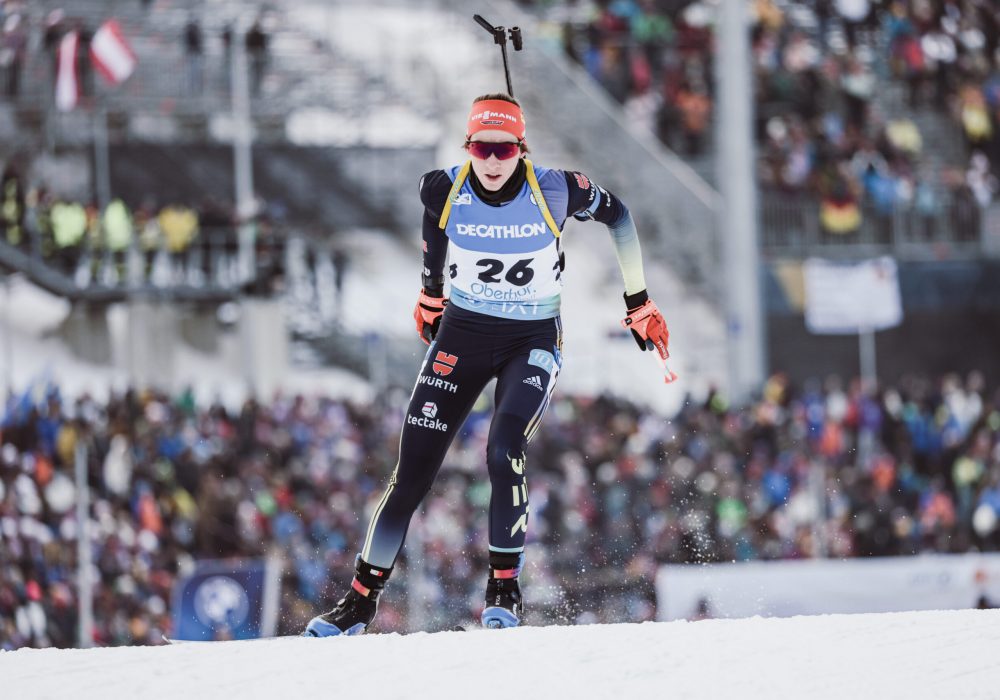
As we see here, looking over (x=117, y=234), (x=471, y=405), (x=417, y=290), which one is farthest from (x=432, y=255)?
(x=417, y=290)

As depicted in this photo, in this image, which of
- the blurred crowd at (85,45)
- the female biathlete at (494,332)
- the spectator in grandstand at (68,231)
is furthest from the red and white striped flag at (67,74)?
the female biathlete at (494,332)

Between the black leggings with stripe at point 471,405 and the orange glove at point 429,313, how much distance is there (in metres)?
0.24

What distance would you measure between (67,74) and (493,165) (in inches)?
647

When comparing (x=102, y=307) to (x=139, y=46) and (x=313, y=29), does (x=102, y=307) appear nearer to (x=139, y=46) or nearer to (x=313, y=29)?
(x=139, y=46)

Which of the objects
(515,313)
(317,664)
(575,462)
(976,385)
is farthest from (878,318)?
(317,664)

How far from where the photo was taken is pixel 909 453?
1730 cm

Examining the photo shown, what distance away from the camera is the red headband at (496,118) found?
21.4 feet

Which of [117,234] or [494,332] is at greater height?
[117,234]

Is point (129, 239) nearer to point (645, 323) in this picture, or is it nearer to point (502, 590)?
point (645, 323)

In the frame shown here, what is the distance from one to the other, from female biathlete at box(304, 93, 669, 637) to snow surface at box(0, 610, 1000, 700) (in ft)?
2.29

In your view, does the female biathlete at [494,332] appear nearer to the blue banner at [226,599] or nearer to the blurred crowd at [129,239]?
the blue banner at [226,599]

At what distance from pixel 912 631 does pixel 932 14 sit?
865 inches

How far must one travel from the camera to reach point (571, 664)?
548cm

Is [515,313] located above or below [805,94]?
below
